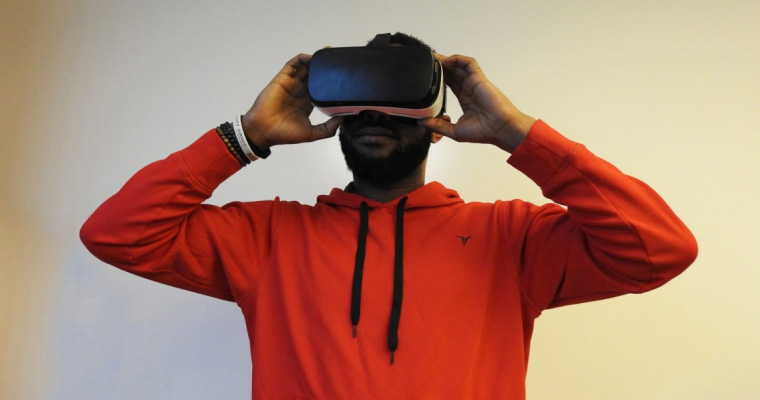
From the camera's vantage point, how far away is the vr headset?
30.0 inches

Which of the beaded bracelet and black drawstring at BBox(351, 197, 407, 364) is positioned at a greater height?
the beaded bracelet

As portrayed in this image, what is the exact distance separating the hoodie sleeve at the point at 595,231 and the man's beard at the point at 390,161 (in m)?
0.17

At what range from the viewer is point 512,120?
784 millimetres

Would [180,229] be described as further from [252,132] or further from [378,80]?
[378,80]

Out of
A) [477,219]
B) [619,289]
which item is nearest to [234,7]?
[477,219]

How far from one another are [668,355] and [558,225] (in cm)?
53

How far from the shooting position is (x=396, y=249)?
85 cm

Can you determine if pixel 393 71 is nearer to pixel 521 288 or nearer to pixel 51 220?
pixel 521 288

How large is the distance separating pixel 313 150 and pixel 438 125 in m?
0.50

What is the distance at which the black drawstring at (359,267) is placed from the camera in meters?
0.81

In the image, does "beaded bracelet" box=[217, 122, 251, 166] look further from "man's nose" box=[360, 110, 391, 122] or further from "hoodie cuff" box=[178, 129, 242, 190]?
"man's nose" box=[360, 110, 391, 122]

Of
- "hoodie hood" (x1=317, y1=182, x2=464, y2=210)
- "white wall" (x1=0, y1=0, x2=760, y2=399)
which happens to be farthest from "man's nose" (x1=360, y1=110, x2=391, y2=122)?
"white wall" (x1=0, y1=0, x2=760, y2=399)

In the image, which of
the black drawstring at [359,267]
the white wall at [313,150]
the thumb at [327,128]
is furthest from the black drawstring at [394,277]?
the white wall at [313,150]

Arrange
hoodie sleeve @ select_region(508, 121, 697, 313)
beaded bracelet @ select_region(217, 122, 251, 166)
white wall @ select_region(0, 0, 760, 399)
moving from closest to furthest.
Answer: hoodie sleeve @ select_region(508, 121, 697, 313) < beaded bracelet @ select_region(217, 122, 251, 166) < white wall @ select_region(0, 0, 760, 399)
